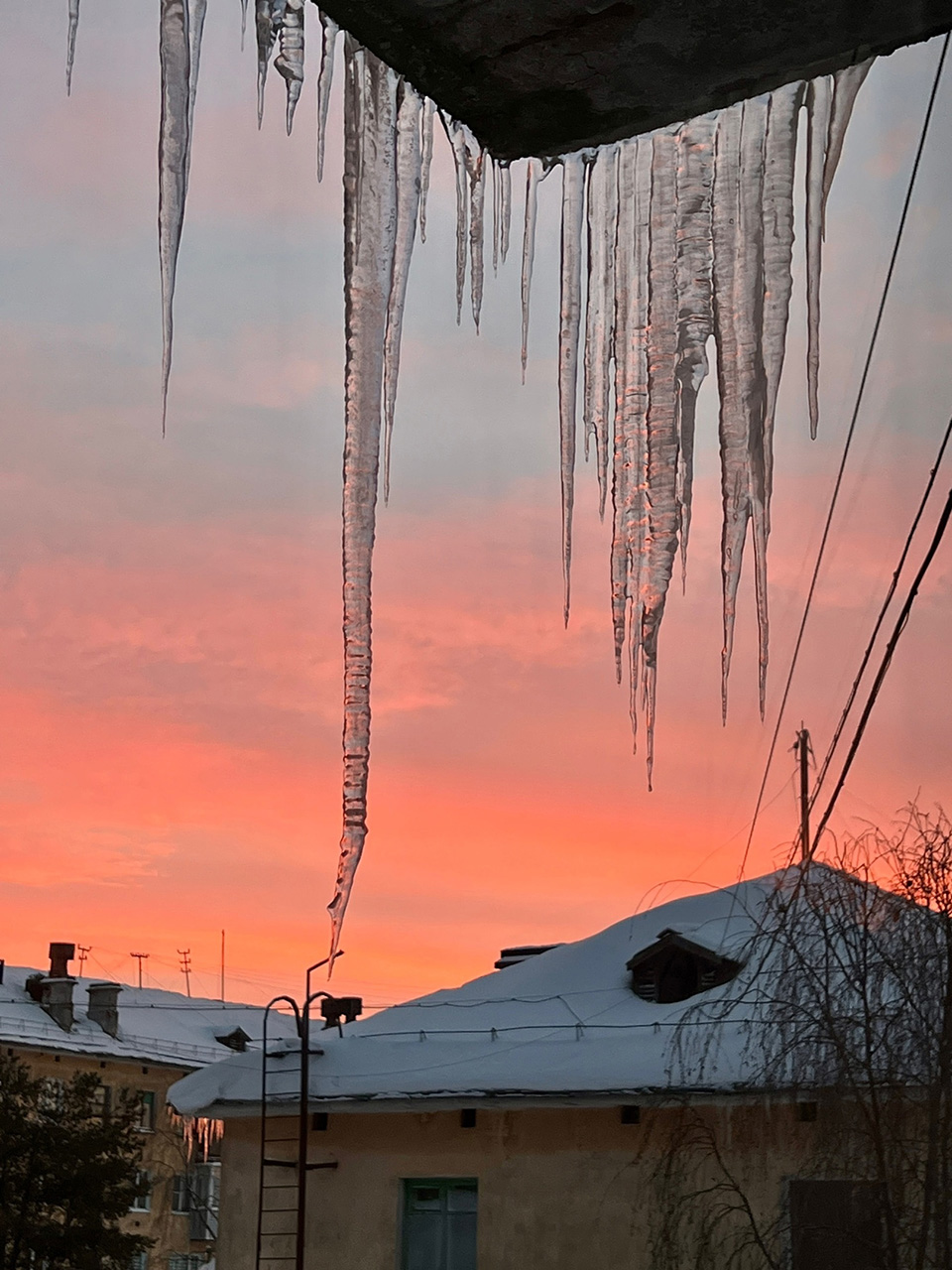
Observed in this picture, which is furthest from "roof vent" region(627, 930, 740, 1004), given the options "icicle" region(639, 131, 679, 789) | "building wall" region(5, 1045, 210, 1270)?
"building wall" region(5, 1045, 210, 1270)

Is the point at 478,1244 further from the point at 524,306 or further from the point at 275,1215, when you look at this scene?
the point at 524,306

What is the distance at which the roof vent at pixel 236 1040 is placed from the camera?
1554 inches

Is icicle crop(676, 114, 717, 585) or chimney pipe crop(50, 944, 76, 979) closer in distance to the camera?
icicle crop(676, 114, 717, 585)

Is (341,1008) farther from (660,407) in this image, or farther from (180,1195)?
(660,407)

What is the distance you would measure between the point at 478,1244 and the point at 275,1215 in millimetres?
2820

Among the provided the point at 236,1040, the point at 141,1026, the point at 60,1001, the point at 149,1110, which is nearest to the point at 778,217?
the point at 60,1001

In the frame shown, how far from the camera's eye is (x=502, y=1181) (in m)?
16.5

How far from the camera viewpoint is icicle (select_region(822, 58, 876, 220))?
2.73 meters

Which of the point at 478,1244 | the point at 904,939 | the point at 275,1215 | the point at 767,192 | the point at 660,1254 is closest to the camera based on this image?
the point at 767,192

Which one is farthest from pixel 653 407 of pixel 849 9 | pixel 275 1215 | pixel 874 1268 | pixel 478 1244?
pixel 275 1215

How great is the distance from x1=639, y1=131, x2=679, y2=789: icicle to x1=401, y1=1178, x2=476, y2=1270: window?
1392 cm

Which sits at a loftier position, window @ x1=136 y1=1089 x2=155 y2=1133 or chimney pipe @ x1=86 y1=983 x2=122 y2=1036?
chimney pipe @ x1=86 y1=983 x2=122 y2=1036

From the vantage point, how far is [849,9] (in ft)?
7.50

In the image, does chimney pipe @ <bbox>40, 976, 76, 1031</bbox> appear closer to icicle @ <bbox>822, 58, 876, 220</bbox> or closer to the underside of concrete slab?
icicle @ <bbox>822, 58, 876, 220</bbox>
